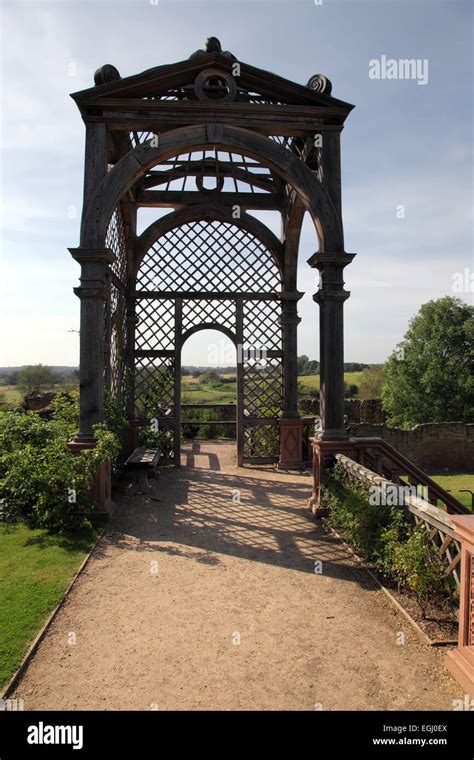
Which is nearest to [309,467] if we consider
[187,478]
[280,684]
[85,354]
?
[187,478]

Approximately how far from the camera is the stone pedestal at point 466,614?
238cm

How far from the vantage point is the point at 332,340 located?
18.3 ft

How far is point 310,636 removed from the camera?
2934mm

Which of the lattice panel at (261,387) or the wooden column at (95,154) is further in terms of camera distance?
the lattice panel at (261,387)

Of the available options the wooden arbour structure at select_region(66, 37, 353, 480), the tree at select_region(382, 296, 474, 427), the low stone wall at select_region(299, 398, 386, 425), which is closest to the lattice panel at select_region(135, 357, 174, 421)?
the wooden arbour structure at select_region(66, 37, 353, 480)

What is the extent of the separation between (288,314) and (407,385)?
11808mm

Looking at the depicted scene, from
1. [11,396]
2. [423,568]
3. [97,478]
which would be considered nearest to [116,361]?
[97,478]

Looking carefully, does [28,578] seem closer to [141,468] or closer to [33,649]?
[33,649]

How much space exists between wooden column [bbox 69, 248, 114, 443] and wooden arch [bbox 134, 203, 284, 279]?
3535 mm

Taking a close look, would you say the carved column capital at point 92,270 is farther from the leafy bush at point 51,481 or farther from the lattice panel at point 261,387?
the lattice panel at point 261,387

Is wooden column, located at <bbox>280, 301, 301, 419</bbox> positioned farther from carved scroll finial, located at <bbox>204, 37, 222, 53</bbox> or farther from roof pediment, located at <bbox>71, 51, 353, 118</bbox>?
carved scroll finial, located at <bbox>204, 37, 222, 53</bbox>

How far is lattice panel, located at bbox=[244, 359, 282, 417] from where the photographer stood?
8828 millimetres

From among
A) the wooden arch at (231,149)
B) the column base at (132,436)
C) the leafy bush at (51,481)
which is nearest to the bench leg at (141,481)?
the column base at (132,436)

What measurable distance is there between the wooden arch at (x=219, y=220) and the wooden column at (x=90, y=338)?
354cm
